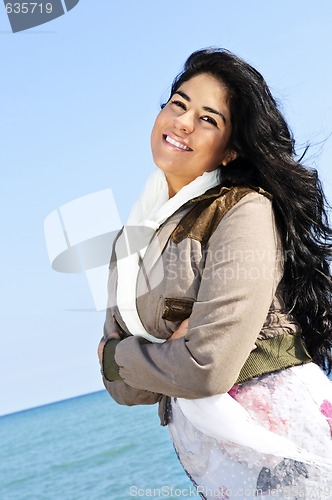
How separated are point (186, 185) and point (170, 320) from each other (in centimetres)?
44

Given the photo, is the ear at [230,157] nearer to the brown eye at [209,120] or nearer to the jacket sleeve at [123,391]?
the brown eye at [209,120]

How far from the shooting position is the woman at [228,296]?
200cm

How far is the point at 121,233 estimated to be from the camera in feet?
8.27

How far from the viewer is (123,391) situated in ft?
7.70

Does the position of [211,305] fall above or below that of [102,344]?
above

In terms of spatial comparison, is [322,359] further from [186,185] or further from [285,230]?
[186,185]

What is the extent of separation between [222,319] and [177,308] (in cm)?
18

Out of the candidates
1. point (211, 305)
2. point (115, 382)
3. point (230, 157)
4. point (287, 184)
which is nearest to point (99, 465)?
point (115, 382)

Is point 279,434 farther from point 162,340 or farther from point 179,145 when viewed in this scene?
point 179,145

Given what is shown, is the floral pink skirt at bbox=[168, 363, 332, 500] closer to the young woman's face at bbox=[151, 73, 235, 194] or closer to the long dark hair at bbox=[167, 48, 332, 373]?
the long dark hair at bbox=[167, 48, 332, 373]

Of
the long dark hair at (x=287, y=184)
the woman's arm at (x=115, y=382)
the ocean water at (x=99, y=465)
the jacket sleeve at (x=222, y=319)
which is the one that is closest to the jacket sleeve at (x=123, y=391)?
the woman's arm at (x=115, y=382)

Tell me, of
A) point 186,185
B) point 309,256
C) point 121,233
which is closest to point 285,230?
point 309,256

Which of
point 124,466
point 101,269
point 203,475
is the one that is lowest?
point 124,466

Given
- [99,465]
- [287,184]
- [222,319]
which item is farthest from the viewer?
[99,465]
